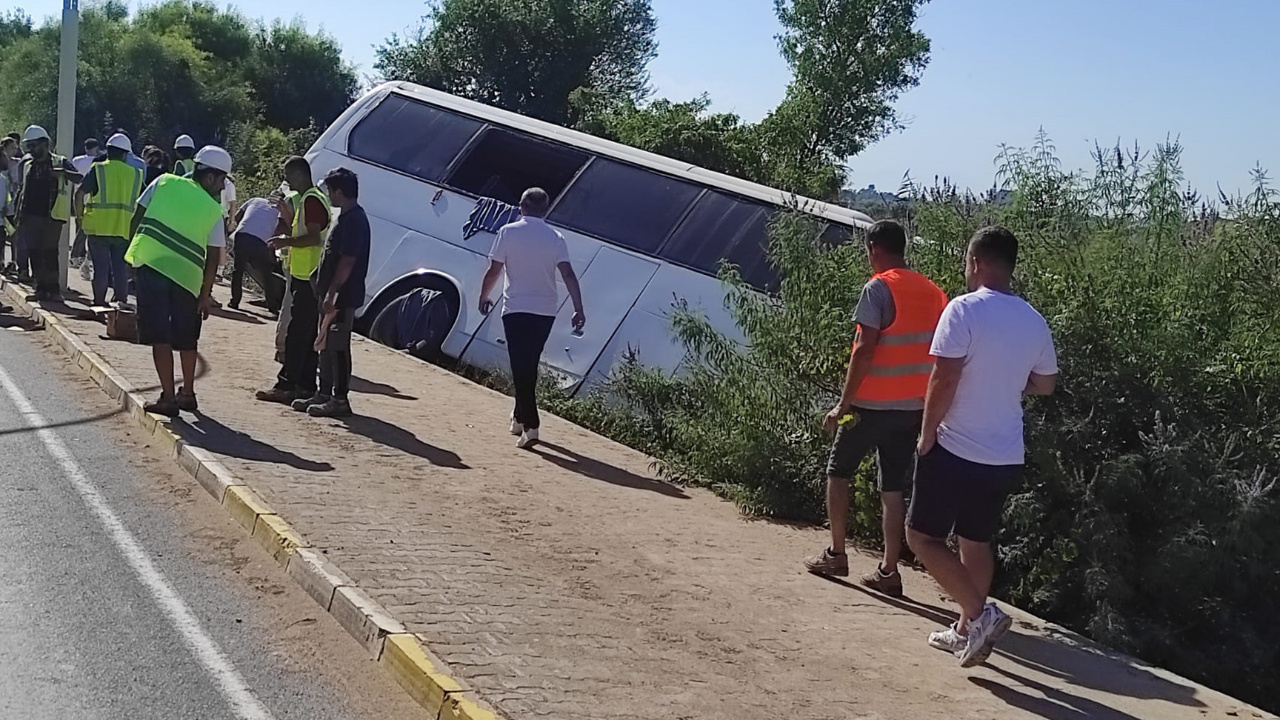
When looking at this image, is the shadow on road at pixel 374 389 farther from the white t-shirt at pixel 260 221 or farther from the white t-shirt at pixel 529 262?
the white t-shirt at pixel 260 221

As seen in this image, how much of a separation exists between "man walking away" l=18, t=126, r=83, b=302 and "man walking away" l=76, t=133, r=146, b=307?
32.1 inches

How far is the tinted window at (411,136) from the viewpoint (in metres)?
15.3

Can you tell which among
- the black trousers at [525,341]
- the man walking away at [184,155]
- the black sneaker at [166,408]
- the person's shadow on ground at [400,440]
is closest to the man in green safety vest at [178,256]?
the black sneaker at [166,408]

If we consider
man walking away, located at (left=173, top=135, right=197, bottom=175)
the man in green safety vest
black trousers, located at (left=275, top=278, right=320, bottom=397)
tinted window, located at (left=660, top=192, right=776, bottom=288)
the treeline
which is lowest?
black trousers, located at (left=275, top=278, right=320, bottom=397)

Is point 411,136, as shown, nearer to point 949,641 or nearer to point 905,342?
point 905,342

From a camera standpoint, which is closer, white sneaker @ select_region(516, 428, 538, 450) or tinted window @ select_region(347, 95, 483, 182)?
white sneaker @ select_region(516, 428, 538, 450)

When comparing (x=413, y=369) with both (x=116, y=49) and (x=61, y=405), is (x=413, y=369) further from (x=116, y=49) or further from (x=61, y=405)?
(x=116, y=49)

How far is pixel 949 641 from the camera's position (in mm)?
6184

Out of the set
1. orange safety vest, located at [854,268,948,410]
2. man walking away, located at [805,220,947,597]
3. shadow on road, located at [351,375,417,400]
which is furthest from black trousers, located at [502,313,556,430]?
orange safety vest, located at [854,268,948,410]

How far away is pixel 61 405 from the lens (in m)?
10.6

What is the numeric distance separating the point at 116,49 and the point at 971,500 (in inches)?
1700

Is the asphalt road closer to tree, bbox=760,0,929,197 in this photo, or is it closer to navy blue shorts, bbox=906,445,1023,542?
navy blue shorts, bbox=906,445,1023,542

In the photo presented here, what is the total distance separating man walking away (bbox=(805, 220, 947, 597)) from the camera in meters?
6.68

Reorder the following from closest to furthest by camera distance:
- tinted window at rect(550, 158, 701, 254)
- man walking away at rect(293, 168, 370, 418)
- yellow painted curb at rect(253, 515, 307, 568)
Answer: yellow painted curb at rect(253, 515, 307, 568) < man walking away at rect(293, 168, 370, 418) < tinted window at rect(550, 158, 701, 254)
